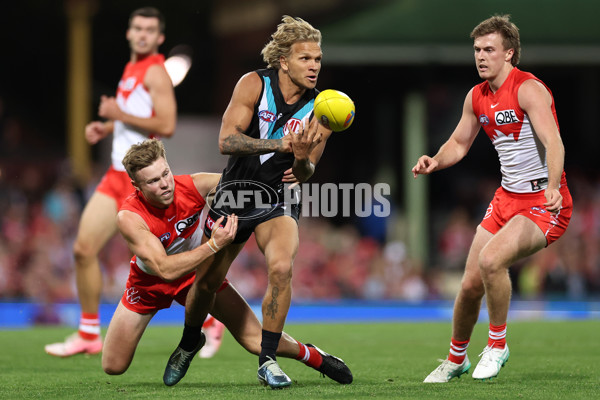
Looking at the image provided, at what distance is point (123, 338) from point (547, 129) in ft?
10.2

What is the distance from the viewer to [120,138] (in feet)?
27.4

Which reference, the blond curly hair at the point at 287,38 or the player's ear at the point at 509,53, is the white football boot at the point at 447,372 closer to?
the player's ear at the point at 509,53

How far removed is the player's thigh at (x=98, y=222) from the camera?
7.95m

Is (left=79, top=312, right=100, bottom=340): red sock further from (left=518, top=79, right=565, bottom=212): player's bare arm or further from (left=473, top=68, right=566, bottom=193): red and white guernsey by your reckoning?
(left=518, top=79, right=565, bottom=212): player's bare arm

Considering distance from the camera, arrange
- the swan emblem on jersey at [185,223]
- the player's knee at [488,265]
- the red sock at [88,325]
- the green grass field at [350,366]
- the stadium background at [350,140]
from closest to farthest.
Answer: the green grass field at [350,366] < the player's knee at [488,265] < the swan emblem on jersey at [185,223] < the red sock at [88,325] < the stadium background at [350,140]

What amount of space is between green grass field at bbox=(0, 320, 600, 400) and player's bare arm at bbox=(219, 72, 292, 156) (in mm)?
1485

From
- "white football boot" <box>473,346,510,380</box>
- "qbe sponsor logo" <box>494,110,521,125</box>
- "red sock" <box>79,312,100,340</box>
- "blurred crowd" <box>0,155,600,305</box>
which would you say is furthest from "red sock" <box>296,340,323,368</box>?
"blurred crowd" <box>0,155,600,305</box>

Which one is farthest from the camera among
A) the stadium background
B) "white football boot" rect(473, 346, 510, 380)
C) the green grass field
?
the stadium background

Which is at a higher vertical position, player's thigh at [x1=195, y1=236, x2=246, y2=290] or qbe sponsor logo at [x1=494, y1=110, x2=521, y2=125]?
qbe sponsor logo at [x1=494, y1=110, x2=521, y2=125]

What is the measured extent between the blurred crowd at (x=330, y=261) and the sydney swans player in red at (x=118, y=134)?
5.37m

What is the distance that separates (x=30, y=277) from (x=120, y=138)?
587 cm

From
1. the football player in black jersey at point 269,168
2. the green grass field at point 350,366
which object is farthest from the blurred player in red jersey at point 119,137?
the football player in black jersey at point 269,168

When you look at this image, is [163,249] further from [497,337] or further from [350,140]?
[350,140]

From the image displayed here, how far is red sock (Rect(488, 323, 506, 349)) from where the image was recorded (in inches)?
239
